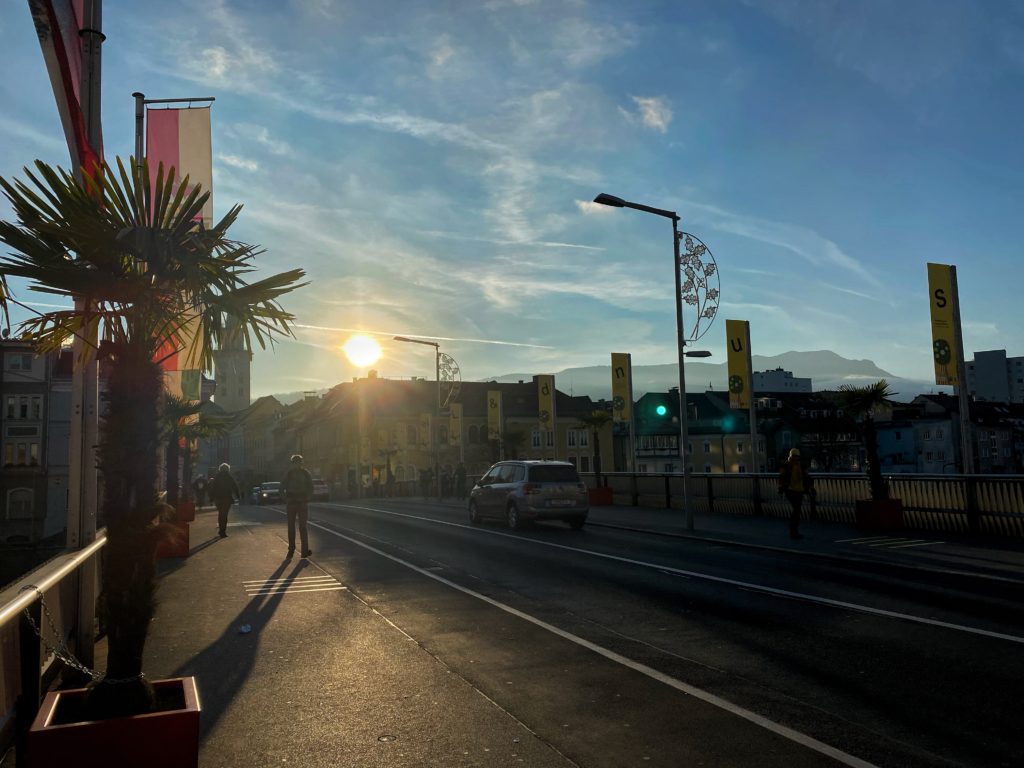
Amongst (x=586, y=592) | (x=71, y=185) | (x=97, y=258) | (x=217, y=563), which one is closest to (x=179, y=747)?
(x=97, y=258)

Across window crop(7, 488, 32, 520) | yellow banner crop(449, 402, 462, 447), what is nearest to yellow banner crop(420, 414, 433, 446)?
yellow banner crop(449, 402, 462, 447)

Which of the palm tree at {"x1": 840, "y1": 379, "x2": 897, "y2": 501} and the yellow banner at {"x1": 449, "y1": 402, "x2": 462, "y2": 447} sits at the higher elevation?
the yellow banner at {"x1": 449, "y1": 402, "x2": 462, "y2": 447}

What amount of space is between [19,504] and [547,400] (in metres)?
51.8

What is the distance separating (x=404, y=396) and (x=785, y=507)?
67708mm

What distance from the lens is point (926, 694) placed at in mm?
5887

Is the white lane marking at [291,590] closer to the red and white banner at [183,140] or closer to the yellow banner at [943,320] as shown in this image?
the red and white banner at [183,140]

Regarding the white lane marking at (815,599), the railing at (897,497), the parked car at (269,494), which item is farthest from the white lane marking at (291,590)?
the parked car at (269,494)

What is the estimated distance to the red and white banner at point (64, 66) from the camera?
6.13 m

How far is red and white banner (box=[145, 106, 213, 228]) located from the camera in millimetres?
12172

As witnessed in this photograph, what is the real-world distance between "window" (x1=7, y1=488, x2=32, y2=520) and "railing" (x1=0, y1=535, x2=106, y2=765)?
73.4m

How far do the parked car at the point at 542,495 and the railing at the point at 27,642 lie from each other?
1415 centimetres

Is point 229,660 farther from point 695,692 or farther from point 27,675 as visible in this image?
point 695,692

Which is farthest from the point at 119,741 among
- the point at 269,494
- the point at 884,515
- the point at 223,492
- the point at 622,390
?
the point at 269,494

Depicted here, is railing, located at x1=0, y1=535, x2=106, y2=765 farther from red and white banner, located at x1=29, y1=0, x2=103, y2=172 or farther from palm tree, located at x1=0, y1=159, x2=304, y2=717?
red and white banner, located at x1=29, y1=0, x2=103, y2=172
